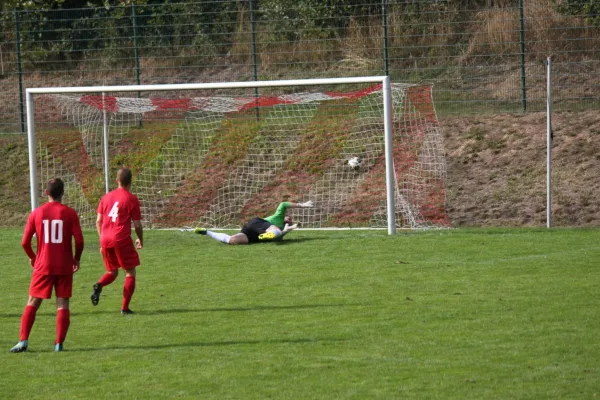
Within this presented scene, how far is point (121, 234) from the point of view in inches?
405

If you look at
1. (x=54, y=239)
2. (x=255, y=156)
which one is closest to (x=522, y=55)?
(x=255, y=156)

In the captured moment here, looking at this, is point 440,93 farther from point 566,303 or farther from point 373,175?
point 566,303

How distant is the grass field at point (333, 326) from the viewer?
7.20 m

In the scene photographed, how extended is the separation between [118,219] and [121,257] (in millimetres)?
418

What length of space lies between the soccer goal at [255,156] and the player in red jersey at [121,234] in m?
7.32

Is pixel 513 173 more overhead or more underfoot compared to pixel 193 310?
more overhead

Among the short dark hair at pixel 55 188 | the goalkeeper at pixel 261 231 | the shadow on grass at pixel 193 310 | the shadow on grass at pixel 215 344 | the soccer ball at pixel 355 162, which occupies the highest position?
the soccer ball at pixel 355 162

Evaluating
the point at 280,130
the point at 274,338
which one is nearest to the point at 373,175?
the point at 280,130

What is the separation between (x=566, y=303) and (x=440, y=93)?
12.9 meters

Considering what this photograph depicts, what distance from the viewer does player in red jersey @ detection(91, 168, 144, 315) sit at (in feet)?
33.7

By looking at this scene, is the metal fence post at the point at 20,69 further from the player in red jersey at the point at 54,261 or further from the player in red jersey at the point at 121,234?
the player in red jersey at the point at 54,261

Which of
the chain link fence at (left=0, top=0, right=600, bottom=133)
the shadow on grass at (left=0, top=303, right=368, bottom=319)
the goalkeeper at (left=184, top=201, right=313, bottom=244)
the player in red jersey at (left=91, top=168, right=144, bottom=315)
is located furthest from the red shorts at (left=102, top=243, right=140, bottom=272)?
the chain link fence at (left=0, top=0, right=600, bottom=133)

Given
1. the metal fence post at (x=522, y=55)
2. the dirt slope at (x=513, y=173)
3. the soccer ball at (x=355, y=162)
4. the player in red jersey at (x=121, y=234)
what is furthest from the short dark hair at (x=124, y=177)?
Answer: the metal fence post at (x=522, y=55)

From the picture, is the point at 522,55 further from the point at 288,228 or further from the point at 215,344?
the point at 215,344
